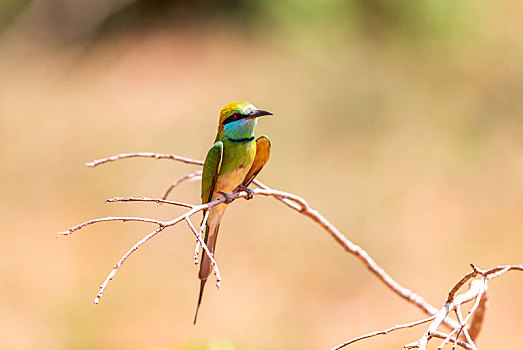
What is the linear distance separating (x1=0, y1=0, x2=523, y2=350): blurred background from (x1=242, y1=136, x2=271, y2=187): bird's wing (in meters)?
0.98

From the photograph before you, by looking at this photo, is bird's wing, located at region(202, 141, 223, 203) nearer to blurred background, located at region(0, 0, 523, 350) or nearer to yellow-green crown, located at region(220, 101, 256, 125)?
yellow-green crown, located at region(220, 101, 256, 125)

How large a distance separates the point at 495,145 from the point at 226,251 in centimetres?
234

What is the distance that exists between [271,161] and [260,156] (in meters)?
3.52

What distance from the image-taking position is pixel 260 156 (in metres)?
2.09

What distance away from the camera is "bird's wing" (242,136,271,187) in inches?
80.8

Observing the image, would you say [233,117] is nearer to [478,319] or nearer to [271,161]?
[478,319]

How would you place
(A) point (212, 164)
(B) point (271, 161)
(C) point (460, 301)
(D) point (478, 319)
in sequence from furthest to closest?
(B) point (271, 161) < (A) point (212, 164) < (D) point (478, 319) < (C) point (460, 301)

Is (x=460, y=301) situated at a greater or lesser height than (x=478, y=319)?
lesser

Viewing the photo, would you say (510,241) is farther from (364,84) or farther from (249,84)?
(249,84)

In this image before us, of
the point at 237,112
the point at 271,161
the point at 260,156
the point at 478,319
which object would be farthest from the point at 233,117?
the point at 271,161

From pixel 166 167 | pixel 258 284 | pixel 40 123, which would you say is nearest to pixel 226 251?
pixel 258 284

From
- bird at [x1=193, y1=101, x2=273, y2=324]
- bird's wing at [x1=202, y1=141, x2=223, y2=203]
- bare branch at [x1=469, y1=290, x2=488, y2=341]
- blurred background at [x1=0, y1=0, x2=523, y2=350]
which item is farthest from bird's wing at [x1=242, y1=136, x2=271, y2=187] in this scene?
blurred background at [x1=0, y1=0, x2=523, y2=350]

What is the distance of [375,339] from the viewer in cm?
421

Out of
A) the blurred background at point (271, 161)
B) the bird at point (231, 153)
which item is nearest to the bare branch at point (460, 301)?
the bird at point (231, 153)
